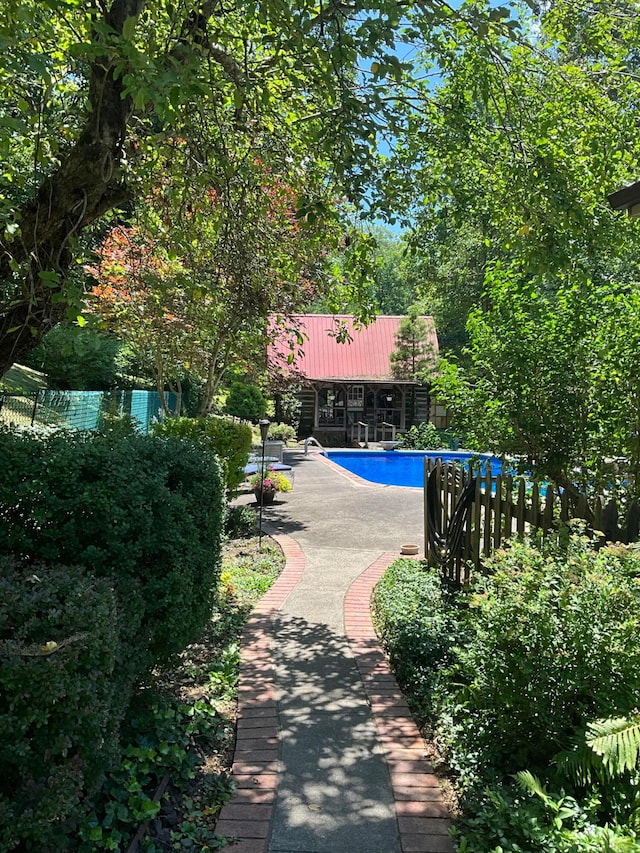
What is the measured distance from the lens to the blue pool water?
2069cm

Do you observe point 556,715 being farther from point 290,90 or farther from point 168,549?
point 290,90

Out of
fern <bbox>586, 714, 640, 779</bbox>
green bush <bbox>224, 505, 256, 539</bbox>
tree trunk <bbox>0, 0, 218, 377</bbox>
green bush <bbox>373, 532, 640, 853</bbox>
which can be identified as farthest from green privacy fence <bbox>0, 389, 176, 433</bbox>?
fern <bbox>586, 714, 640, 779</bbox>

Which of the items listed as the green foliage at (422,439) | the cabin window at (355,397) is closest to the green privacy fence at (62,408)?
the green foliage at (422,439)

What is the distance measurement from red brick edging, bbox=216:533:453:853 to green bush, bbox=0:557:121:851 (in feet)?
2.63

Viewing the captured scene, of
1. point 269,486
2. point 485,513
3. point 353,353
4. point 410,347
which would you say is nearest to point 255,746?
point 485,513

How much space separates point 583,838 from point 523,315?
367 cm

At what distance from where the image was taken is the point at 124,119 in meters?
3.76

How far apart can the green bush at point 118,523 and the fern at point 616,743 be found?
6.44ft

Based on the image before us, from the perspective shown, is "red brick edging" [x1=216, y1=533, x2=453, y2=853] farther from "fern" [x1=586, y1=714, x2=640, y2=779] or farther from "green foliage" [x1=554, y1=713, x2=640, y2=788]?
"fern" [x1=586, y1=714, x2=640, y2=779]

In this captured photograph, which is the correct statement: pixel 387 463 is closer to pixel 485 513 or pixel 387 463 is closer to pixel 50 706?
pixel 485 513

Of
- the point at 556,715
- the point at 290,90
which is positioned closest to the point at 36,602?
the point at 556,715

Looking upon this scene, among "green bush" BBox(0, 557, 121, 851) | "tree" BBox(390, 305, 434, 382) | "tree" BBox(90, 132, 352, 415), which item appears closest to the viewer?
"green bush" BBox(0, 557, 121, 851)

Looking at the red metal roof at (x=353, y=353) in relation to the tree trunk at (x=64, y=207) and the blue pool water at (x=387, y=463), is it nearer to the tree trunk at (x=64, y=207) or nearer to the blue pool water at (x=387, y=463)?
the blue pool water at (x=387, y=463)

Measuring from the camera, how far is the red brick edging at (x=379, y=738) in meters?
2.66
